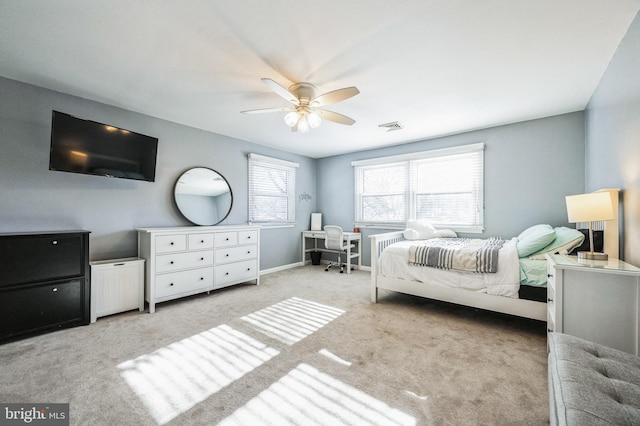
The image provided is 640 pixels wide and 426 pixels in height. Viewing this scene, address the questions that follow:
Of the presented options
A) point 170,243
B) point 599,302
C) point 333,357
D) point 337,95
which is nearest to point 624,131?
point 599,302

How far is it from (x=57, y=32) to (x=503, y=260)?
4.17 metres

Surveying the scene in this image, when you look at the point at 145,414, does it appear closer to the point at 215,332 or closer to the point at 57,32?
the point at 215,332

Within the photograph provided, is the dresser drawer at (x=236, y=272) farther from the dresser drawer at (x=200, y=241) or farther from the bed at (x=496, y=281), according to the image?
the bed at (x=496, y=281)

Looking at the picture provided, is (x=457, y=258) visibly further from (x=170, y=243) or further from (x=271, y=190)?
(x=271, y=190)

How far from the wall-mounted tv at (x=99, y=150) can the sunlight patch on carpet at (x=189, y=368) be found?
6.68ft

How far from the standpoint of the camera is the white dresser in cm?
313

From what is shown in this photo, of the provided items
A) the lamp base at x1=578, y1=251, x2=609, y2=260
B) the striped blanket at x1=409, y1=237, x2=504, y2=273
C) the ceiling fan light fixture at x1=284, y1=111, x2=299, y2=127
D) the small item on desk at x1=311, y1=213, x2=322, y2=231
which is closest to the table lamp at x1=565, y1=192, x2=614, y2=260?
the lamp base at x1=578, y1=251, x2=609, y2=260

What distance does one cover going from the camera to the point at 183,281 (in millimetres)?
3375

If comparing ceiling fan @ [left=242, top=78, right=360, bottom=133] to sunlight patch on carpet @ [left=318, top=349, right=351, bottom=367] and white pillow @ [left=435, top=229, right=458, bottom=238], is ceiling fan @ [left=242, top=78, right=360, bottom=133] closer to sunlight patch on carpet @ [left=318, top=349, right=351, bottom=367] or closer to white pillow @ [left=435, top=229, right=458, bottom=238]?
sunlight patch on carpet @ [left=318, top=349, right=351, bottom=367]

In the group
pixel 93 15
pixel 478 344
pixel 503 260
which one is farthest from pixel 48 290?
pixel 503 260

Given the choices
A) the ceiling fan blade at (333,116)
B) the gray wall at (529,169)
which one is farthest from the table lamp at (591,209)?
the ceiling fan blade at (333,116)

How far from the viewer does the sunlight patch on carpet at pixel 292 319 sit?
8.31ft

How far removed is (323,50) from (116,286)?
10.5ft

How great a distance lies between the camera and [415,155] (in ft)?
15.3
